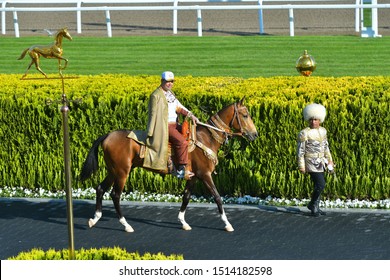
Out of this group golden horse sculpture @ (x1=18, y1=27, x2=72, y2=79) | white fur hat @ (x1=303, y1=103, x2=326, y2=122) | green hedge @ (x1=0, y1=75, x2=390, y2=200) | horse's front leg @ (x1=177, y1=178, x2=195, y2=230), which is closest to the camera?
golden horse sculpture @ (x1=18, y1=27, x2=72, y2=79)

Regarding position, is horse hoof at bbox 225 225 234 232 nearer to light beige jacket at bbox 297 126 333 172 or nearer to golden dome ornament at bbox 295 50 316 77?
light beige jacket at bbox 297 126 333 172

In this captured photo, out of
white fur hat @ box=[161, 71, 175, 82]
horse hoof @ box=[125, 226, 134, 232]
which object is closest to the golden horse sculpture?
white fur hat @ box=[161, 71, 175, 82]

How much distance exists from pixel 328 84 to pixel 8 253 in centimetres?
587

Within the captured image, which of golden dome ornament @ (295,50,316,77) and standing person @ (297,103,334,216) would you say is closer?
standing person @ (297,103,334,216)

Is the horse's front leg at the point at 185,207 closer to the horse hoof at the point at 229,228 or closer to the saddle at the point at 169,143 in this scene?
the saddle at the point at 169,143

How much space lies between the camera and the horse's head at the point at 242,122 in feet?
49.8

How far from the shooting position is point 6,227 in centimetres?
1519

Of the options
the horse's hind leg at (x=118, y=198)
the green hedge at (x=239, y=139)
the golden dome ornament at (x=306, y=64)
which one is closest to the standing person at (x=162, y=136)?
the horse's hind leg at (x=118, y=198)

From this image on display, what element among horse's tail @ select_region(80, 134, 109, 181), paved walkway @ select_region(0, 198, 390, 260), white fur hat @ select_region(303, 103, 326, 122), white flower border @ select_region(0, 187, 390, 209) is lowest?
paved walkway @ select_region(0, 198, 390, 260)

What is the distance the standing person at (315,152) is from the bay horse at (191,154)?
71 cm

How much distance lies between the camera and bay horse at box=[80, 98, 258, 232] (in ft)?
48.9

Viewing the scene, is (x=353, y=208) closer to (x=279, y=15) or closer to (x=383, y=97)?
(x=383, y=97)

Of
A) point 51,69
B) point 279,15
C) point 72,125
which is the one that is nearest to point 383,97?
point 72,125

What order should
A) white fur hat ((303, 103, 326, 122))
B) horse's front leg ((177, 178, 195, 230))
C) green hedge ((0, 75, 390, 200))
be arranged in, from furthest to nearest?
green hedge ((0, 75, 390, 200)) → white fur hat ((303, 103, 326, 122)) → horse's front leg ((177, 178, 195, 230))
